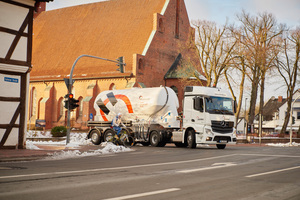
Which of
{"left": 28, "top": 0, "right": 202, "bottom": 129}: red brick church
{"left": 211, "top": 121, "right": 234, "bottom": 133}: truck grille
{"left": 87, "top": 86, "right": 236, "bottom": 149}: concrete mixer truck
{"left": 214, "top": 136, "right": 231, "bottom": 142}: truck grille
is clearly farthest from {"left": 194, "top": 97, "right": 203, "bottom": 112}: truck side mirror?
{"left": 28, "top": 0, "right": 202, "bottom": 129}: red brick church

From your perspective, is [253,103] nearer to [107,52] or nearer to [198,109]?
[198,109]

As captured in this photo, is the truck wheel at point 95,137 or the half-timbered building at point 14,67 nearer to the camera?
the half-timbered building at point 14,67

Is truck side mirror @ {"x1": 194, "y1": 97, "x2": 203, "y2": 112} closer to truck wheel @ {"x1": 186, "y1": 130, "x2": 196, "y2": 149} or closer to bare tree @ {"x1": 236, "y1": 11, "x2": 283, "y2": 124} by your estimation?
truck wheel @ {"x1": 186, "y1": 130, "x2": 196, "y2": 149}

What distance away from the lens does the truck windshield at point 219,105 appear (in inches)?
916

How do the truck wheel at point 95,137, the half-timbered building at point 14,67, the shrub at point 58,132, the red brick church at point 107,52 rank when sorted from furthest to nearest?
the red brick church at point 107,52 → the shrub at point 58,132 → the truck wheel at point 95,137 → the half-timbered building at point 14,67

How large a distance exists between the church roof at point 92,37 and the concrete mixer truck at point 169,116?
2047cm

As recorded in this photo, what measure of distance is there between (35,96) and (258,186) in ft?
170

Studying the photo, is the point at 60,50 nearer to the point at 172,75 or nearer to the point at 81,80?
the point at 81,80

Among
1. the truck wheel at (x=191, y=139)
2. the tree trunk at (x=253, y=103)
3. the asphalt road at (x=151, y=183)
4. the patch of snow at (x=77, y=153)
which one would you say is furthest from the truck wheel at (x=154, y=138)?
the tree trunk at (x=253, y=103)

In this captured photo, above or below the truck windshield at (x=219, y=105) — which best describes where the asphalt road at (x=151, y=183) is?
below

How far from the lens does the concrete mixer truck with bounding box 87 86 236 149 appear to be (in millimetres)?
23250

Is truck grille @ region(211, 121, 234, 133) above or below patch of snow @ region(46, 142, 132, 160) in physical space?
above

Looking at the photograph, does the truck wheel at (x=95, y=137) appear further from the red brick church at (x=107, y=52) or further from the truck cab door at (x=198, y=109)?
the red brick church at (x=107, y=52)

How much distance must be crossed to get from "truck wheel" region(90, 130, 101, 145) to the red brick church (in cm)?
1952
